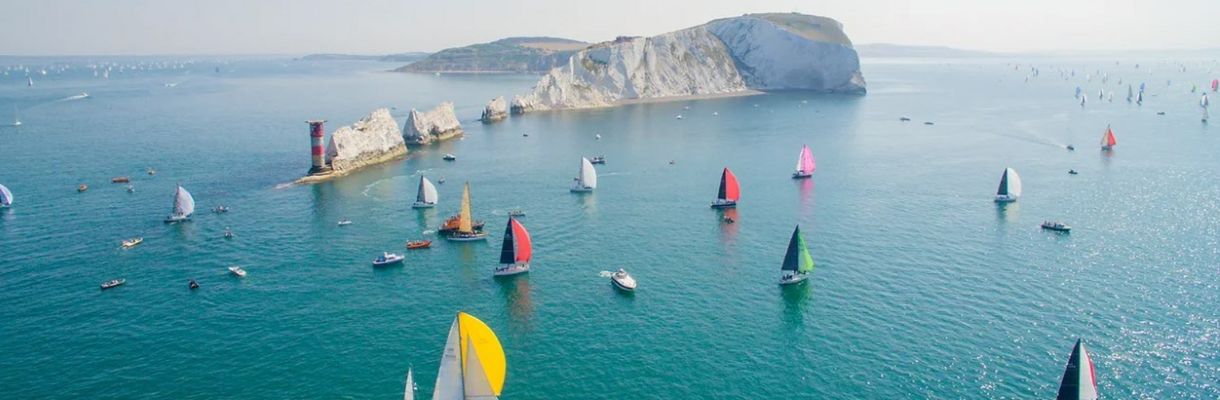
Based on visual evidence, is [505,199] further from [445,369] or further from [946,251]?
[445,369]

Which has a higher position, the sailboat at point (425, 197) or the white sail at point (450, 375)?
the sailboat at point (425, 197)

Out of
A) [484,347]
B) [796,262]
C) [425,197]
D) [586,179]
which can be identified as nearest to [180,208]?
[425,197]

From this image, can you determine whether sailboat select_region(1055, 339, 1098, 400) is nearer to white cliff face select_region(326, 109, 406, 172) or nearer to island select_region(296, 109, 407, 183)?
island select_region(296, 109, 407, 183)

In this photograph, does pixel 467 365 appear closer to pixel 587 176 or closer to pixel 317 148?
pixel 587 176

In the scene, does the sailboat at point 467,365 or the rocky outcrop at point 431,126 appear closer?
the sailboat at point 467,365

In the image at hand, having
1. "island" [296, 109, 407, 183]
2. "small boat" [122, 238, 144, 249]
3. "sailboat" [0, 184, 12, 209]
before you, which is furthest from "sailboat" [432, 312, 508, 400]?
"sailboat" [0, 184, 12, 209]

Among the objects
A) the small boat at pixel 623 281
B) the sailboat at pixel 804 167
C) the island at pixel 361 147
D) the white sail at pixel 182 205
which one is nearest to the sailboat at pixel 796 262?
the small boat at pixel 623 281

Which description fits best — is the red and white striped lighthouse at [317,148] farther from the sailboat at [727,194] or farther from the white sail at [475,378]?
the white sail at [475,378]
